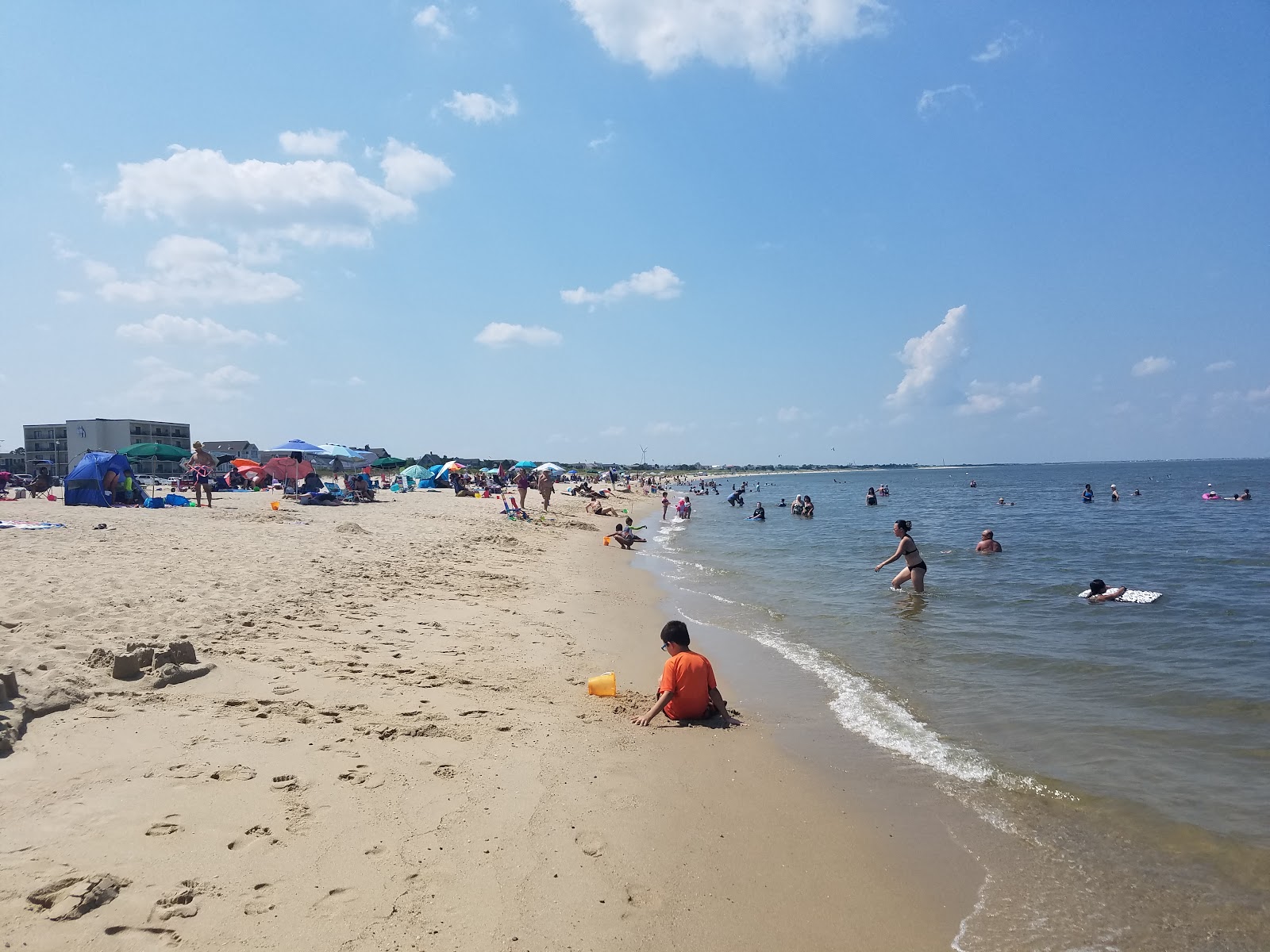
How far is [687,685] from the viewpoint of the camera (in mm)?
6008

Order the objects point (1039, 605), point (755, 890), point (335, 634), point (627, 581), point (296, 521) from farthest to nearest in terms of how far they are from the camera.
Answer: point (296, 521) → point (627, 581) → point (1039, 605) → point (335, 634) → point (755, 890)

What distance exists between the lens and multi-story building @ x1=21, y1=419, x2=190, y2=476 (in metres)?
74.3

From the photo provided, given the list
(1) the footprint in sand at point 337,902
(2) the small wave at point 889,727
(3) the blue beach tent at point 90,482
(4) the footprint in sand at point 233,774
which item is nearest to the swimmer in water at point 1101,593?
(2) the small wave at point 889,727

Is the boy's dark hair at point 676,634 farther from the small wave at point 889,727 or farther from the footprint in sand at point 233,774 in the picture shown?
the footprint in sand at point 233,774

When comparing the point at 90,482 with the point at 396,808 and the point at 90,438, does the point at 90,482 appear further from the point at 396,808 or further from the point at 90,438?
the point at 90,438

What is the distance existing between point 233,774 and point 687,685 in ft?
11.4

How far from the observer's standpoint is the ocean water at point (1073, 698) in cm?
387

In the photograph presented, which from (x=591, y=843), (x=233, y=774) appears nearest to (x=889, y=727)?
(x=591, y=843)

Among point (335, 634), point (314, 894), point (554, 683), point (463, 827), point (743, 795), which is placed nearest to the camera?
point (314, 894)

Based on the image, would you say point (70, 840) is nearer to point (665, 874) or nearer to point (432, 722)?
point (432, 722)

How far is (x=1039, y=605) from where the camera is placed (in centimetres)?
1245

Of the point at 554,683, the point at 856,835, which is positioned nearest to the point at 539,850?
the point at 856,835

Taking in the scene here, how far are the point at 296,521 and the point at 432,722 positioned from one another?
1484 centimetres

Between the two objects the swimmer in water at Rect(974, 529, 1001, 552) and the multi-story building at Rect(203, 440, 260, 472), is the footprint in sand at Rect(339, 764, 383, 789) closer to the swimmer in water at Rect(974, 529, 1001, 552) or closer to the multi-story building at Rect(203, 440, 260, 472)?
the swimmer in water at Rect(974, 529, 1001, 552)
